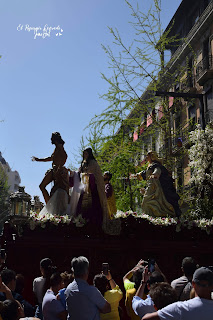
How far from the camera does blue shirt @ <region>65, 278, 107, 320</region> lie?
15.6ft

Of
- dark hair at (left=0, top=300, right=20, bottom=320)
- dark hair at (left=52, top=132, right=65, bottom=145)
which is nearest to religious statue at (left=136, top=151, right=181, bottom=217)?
dark hair at (left=52, top=132, right=65, bottom=145)

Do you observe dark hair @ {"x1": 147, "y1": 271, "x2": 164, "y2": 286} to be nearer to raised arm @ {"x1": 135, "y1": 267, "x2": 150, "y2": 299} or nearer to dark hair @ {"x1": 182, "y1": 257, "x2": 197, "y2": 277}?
raised arm @ {"x1": 135, "y1": 267, "x2": 150, "y2": 299}

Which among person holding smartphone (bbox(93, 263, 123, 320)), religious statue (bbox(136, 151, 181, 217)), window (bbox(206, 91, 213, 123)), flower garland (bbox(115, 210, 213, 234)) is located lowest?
person holding smartphone (bbox(93, 263, 123, 320))

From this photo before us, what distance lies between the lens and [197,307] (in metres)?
3.52

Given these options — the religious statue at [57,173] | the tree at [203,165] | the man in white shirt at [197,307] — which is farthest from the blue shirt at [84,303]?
the tree at [203,165]

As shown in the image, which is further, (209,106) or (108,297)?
(209,106)

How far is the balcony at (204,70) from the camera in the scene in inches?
1067

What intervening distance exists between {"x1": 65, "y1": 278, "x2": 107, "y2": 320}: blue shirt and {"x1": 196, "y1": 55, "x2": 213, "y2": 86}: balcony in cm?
2384

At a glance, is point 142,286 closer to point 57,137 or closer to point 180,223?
point 180,223

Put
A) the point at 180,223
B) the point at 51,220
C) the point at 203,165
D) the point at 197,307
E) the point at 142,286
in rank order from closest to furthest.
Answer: the point at 197,307
the point at 142,286
the point at 51,220
the point at 180,223
the point at 203,165

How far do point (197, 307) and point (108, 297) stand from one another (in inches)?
78.9

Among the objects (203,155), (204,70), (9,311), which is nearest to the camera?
(9,311)

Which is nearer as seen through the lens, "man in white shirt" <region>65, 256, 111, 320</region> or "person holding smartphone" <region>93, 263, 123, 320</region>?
"man in white shirt" <region>65, 256, 111, 320</region>

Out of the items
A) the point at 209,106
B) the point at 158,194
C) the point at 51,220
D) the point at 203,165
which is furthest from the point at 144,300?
the point at 209,106
